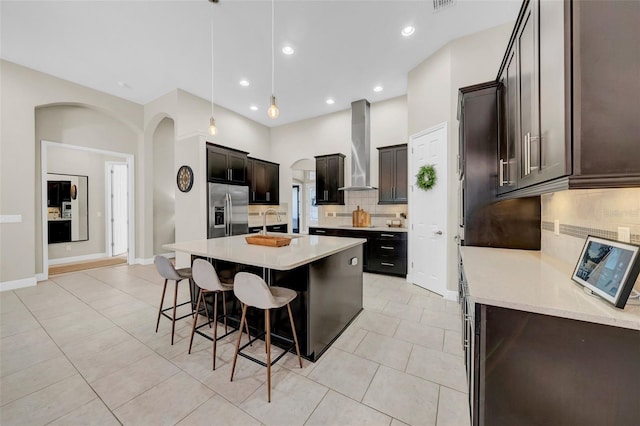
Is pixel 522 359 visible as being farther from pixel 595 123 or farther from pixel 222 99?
pixel 222 99

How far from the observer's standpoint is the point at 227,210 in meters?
4.77

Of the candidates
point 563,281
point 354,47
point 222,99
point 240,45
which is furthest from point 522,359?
point 222,99

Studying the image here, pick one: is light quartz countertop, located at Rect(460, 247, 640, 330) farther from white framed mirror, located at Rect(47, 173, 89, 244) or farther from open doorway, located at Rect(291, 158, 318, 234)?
white framed mirror, located at Rect(47, 173, 89, 244)

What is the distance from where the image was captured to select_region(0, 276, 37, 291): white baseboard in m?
3.77

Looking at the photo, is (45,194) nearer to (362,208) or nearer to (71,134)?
(71,134)

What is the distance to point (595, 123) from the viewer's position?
948 millimetres

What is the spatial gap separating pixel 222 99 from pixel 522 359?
5858mm

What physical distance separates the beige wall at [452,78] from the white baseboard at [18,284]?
6648 mm

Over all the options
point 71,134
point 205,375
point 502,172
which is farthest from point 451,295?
point 71,134

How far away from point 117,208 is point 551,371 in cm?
865

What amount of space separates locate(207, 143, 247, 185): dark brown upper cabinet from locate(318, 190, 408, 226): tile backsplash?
207 centimetres

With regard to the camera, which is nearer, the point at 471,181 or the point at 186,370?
the point at 186,370

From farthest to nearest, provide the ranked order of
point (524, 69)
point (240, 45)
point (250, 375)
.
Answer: point (240, 45), point (250, 375), point (524, 69)

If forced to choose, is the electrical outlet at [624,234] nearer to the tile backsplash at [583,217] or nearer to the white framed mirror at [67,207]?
the tile backsplash at [583,217]
